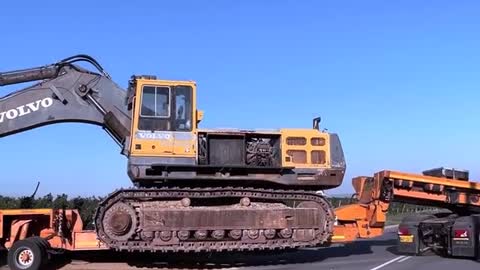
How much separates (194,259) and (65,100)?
553cm

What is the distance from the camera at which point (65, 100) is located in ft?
54.5

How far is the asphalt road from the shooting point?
1677 cm

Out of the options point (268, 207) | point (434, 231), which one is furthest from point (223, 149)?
point (434, 231)

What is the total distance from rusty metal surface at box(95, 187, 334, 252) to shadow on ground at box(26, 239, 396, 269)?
1.48m

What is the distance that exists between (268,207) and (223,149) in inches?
70.9

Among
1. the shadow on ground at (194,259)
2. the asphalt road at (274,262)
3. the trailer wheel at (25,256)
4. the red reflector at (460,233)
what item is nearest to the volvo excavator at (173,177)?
the trailer wheel at (25,256)

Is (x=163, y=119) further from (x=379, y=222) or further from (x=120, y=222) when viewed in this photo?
(x=379, y=222)

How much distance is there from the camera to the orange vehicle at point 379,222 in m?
16.0

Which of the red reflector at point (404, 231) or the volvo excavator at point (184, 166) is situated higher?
the volvo excavator at point (184, 166)

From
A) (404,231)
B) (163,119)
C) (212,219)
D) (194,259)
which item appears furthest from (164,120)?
(404,231)

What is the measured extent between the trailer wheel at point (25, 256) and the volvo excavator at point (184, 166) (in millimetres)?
1476

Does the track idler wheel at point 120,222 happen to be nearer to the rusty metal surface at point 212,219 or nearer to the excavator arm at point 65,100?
the rusty metal surface at point 212,219

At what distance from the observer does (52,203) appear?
23812 millimetres

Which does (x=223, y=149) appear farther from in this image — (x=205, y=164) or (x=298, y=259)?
(x=298, y=259)
